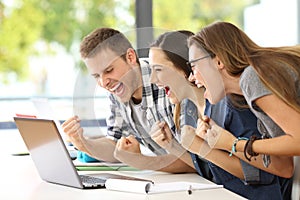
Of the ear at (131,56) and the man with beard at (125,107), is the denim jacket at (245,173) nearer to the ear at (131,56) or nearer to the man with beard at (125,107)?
the man with beard at (125,107)

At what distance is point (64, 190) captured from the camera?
5.35 ft

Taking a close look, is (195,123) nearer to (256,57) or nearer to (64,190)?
(256,57)

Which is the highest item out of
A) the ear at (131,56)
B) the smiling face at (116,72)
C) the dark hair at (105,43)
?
the dark hair at (105,43)

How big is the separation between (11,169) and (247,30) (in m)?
2.25

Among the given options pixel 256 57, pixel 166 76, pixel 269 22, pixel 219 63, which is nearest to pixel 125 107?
pixel 166 76

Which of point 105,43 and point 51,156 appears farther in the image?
point 105,43

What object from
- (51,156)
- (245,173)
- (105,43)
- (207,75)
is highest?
(105,43)

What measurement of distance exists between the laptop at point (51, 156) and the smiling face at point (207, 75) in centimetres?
37

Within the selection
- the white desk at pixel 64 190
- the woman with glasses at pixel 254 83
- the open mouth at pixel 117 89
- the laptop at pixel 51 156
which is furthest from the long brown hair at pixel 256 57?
the laptop at pixel 51 156

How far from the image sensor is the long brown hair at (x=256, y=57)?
1763mm

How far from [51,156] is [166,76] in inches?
16.2

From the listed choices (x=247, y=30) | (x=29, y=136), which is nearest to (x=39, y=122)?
(x=29, y=136)

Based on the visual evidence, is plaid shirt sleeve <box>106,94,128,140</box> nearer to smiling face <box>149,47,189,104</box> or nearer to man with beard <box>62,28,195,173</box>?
man with beard <box>62,28,195,173</box>

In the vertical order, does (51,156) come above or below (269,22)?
below
